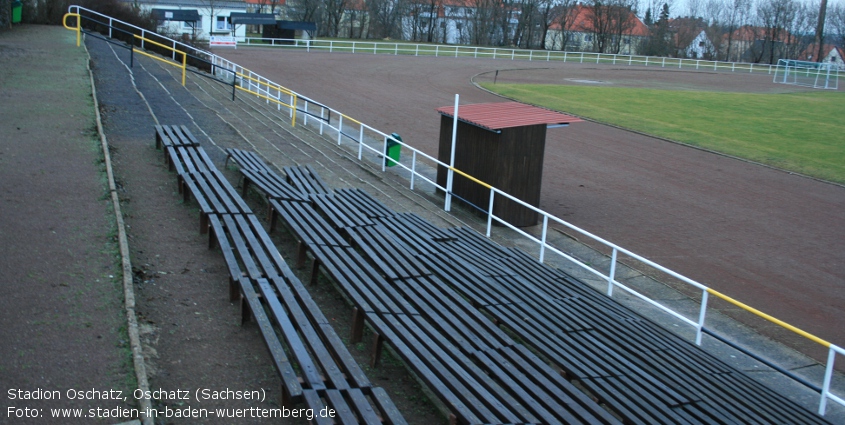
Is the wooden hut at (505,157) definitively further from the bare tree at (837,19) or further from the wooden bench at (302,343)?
the bare tree at (837,19)

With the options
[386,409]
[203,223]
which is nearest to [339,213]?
[203,223]

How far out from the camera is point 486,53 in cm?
5900

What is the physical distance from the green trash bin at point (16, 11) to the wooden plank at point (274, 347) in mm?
31374

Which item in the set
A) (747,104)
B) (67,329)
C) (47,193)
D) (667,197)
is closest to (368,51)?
(747,104)

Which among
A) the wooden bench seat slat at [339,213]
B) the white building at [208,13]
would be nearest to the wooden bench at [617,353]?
the wooden bench seat slat at [339,213]

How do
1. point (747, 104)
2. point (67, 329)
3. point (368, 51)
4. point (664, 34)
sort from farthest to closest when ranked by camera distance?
point (664, 34), point (368, 51), point (747, 104), point (67, 329)

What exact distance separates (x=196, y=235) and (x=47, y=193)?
2563 mm

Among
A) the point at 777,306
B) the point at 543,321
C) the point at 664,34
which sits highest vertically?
the point at 664,34

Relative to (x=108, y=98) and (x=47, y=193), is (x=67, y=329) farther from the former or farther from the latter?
(x=108, y=98)

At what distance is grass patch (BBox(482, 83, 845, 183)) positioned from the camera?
25.8m

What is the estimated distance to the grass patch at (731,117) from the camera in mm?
25844

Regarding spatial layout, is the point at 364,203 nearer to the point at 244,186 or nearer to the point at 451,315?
Result: the point at 244,186

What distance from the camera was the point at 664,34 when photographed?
90.1 m

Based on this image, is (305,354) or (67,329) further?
(67,329)
